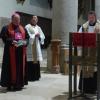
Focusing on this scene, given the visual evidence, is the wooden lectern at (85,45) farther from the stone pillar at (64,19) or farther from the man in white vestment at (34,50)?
the stone pillar at (64,19)

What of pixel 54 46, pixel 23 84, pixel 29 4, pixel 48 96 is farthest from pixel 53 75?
pixel 29 4

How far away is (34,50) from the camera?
11.5 m

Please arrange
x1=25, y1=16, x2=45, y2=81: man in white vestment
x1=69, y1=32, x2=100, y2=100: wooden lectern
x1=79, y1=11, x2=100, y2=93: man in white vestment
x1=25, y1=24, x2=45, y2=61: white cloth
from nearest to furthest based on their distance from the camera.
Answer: x1=69, y1=32, x2=100, y2=100: wooden lectern, x1=79, y1=11, x2=100, y2=93: man in white vestment, x1=25, y1=24, x2=45, y2=61: white cloth, x1=25, y1=16, x2=45, y2=81: man in white vestment

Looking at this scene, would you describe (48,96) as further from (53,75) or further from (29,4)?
(29,4)

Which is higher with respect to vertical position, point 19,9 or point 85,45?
point 19,9

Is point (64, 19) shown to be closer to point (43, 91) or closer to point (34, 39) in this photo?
point (34, 39)

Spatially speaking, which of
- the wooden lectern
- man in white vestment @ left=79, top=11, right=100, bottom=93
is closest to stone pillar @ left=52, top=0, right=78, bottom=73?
man in white vestment @ left=79, top=11, right=100, bottom=93

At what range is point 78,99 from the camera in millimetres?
8531

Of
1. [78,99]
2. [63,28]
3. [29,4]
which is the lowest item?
[78,99]

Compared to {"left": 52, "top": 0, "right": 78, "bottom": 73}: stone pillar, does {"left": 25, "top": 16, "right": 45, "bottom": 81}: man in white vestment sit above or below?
below

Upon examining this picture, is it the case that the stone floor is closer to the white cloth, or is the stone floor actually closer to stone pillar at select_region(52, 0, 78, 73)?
the white cloth

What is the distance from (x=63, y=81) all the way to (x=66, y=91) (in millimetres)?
1877

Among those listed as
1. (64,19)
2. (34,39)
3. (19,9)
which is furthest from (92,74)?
(19,9)

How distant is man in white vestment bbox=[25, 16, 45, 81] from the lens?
11.3 m
